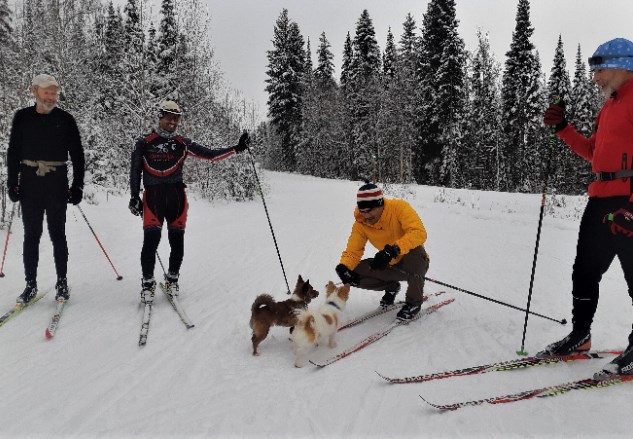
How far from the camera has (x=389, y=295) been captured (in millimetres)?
4836

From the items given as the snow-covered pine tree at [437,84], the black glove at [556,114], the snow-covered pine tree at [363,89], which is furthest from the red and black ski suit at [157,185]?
the snow-covered pine tree at [363,89]

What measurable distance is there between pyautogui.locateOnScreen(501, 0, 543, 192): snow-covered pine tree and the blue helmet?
121ft

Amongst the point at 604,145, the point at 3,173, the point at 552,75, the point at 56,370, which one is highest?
the point at 552,75

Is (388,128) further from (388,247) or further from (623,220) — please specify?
(623,220)

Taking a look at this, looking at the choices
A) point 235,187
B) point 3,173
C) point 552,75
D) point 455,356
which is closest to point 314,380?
point 455,356

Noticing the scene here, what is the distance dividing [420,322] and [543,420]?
71.3 inches

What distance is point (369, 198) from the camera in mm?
4051

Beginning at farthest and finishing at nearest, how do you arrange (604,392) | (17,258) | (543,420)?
(17,258) < (604,392) < (543,420)

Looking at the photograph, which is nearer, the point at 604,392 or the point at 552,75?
the point at 604,392

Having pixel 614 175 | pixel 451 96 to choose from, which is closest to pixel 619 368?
pixel 614 175

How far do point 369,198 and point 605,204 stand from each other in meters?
1.90

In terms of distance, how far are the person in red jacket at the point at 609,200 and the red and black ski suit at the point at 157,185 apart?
412 cm

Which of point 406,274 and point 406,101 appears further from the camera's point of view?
point 406,101

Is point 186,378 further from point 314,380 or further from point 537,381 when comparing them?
point 537,381
